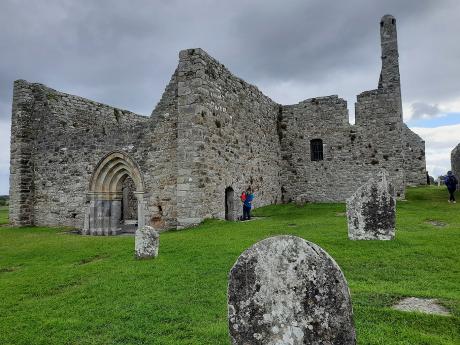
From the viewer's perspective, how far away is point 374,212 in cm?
880

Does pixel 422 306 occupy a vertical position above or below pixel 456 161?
below

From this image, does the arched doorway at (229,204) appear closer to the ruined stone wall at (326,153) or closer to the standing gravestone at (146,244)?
the ruined stone wall at (326,153)

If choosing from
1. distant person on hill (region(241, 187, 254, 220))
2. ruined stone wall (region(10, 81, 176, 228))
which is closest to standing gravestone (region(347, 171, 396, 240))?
distant person on hill (region(241, 187, 254, 220))

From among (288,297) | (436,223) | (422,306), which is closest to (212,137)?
Result: (436,223)

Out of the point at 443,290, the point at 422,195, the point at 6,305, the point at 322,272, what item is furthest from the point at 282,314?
the point at 422,195

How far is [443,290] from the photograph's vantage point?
17.8 ft

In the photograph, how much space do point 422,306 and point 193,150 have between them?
9.95 meters

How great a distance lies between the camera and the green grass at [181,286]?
443 centimetres

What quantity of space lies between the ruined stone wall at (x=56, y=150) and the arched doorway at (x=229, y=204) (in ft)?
14.5

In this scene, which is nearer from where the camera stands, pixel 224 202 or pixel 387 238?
pixel 387 238

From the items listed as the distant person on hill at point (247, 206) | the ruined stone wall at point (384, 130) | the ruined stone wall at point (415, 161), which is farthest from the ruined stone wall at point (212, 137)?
the ruined stone wall at point (415, 161)

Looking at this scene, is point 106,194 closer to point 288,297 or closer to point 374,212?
point 374,212

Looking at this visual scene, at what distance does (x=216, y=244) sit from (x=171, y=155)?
5783mm

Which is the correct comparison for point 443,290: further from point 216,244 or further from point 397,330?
point 216,244
